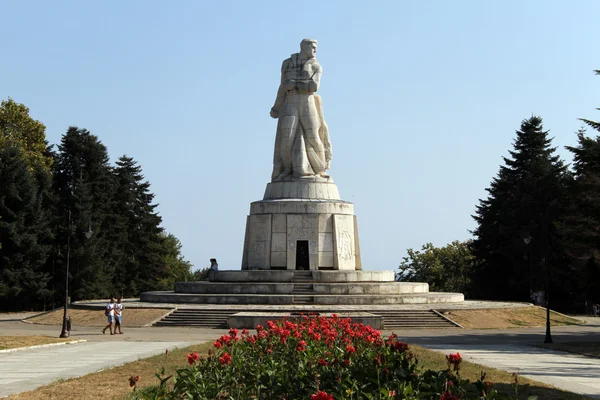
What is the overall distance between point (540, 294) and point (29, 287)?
26.7m

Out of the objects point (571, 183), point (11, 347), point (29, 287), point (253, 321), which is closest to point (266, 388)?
point (11, 347)

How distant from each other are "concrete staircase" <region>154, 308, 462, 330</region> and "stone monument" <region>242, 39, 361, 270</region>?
6869mm

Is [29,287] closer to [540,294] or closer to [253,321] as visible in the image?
[253,321]

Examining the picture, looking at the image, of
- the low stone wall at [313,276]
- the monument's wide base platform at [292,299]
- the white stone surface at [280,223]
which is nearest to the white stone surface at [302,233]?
the white stone surface at [280,223]

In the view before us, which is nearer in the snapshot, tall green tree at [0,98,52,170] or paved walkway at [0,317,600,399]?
paved walkway at [0,317,600,399]

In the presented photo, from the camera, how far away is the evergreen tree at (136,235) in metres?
50.2

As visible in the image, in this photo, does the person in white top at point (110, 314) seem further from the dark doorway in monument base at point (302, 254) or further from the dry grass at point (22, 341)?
the dark doorway in monument base at point (302, 254)

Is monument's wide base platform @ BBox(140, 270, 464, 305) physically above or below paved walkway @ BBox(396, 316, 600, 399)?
above

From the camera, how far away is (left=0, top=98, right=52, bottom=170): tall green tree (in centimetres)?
4553

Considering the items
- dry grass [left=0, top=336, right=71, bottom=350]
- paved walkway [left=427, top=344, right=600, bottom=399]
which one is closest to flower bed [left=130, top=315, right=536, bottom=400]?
paved walkway [left=427, top=344, right=600, bottom=399]

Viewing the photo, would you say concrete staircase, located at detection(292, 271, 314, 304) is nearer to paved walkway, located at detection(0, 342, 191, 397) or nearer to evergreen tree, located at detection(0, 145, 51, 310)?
paved walkway, located at detection(0, 342, 191, 397)

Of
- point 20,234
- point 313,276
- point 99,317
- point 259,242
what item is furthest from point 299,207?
point 20,234

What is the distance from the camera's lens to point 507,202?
1821 inches

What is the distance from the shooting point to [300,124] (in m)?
35.1
